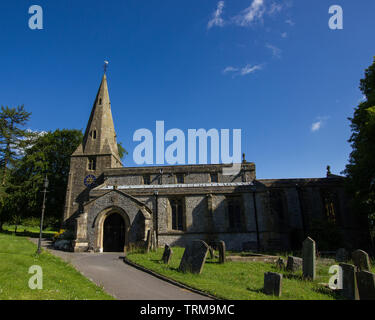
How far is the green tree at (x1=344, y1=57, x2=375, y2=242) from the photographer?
1493 cm

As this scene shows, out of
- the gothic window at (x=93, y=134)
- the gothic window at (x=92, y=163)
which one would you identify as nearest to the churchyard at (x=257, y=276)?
the gothic window at (x=92, y=163)

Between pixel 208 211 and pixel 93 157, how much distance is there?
15964mm

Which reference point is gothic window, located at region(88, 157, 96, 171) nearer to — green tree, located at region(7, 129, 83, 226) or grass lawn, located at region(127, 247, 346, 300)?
green tree, located at region(7, 129, 83, 226)

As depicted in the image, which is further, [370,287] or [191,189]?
[191,189]

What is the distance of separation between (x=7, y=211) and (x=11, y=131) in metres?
9.14

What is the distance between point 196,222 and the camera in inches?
783

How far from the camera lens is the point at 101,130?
29391mm

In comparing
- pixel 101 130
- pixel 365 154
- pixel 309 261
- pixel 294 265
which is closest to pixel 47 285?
pixel 309 261

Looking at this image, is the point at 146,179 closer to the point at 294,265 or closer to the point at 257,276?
the point at 294,265

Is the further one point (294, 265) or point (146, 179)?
point (146, 179)

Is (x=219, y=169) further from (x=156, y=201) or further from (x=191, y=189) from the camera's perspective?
(x=156, y=201)

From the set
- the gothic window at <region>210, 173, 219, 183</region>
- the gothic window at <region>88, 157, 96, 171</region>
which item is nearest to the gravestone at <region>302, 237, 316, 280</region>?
the gothic window at <region>210, 173, 219, 183</region>

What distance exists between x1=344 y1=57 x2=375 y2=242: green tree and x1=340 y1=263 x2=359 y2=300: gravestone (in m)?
11.0
